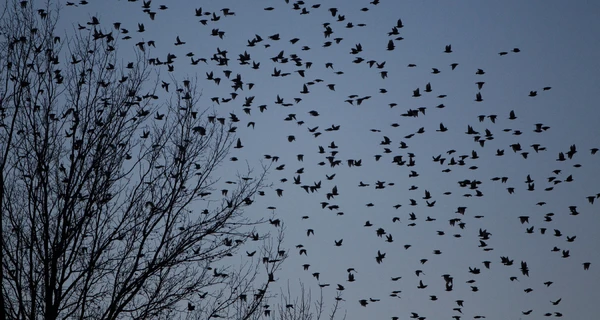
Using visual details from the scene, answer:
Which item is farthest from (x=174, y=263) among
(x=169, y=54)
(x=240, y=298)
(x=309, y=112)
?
(x=309, y=112)

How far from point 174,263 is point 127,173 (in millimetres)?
1827

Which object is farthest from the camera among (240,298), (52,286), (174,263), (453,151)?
(453,151)

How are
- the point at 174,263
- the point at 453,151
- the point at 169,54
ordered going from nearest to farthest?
the point at 174,263 < the point at 169,54 < the point at 453,151

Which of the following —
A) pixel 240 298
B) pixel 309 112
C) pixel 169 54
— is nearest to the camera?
pixel 240 298

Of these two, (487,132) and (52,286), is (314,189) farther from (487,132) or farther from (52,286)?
(52,286)

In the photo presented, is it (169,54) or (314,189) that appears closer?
(169,54)

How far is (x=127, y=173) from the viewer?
12406 mm

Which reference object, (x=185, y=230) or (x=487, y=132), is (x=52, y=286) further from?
(x=487, y=132)

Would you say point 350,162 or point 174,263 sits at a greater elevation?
point 350,162

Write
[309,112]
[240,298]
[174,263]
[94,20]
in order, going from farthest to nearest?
[309,112], [94,20], [240,298], [174,263]

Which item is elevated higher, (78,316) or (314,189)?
(314,189)

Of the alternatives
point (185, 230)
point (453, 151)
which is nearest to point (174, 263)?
point (185, 230)

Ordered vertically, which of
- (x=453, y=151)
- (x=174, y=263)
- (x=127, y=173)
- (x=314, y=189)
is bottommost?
(x=174, y=263)

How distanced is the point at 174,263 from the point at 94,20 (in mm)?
5595
